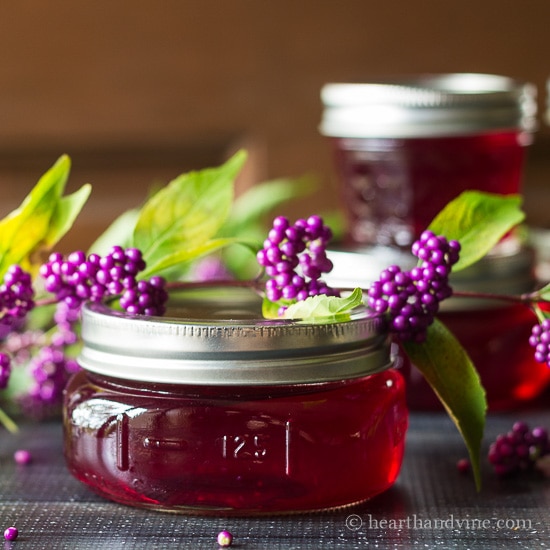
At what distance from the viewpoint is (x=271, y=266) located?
52 cm

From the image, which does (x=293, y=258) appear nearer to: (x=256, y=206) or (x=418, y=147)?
(x=418, y=147)

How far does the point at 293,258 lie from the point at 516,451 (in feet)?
0.60

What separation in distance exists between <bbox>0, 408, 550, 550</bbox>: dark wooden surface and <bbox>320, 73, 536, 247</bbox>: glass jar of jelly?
0.76ft

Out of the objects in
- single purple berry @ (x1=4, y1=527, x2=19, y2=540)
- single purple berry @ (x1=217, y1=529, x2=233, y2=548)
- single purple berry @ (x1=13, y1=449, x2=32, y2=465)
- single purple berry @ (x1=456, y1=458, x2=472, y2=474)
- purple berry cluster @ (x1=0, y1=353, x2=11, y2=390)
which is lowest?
single purple berry @ (x1=13, y1=449, x2=32, y2=465)

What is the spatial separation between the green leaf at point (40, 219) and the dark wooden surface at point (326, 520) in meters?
0.13

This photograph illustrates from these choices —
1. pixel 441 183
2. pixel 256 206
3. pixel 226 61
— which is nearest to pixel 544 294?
pixel 441 183

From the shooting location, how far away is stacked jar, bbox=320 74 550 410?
72 centimetres

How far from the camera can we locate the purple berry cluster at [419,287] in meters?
0.52

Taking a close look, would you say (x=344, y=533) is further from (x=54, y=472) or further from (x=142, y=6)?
(x=142, y=6)

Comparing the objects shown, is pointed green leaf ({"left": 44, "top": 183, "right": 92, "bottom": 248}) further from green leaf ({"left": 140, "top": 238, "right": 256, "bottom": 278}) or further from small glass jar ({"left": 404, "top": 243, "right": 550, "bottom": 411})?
small glass jar ({"left": 404, "top": 243, "right": 550, "bottom": 411})

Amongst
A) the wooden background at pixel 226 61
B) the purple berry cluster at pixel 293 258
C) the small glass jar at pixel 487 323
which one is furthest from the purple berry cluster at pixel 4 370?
the wooden background at pixel 226 61

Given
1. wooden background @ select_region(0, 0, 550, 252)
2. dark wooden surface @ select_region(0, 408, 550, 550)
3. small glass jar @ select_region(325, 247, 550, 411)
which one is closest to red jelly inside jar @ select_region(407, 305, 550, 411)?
small glass jar @ select_region(325, 247, 550, 411)

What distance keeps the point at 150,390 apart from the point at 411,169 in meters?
0.33

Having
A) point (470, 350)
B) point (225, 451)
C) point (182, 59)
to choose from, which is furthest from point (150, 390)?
point (182, 59)
